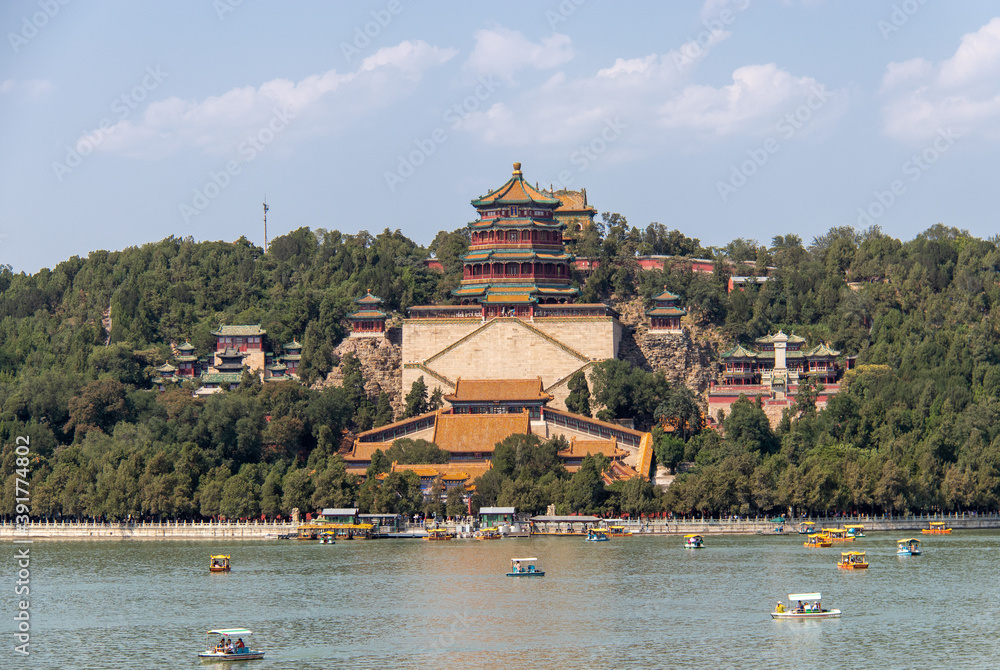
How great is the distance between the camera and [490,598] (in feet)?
180

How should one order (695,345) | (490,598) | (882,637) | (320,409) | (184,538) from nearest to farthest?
(882,637) < (490,598) < (184,538) < (320,409) < (695,345)

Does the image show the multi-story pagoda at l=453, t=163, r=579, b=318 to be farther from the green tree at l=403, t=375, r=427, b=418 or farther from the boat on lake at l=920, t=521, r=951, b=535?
the boat on lake at l=920, t=521, r=951, b=535

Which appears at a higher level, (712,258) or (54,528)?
(712,258)

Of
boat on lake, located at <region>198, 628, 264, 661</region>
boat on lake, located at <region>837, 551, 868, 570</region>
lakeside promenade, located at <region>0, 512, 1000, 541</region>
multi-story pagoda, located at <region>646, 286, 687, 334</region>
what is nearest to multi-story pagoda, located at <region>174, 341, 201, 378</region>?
lakeside promenade, located at <region>0, 512, 1000, 541</region>

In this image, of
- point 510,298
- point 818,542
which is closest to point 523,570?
point 818,542

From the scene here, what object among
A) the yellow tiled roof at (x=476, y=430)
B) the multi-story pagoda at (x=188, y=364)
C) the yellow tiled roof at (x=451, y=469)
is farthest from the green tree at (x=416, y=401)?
the multi-story pagoda at (x=188, y=364)

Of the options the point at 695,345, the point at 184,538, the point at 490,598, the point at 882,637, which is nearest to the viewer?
the point at 882,637

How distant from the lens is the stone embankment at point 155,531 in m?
79.8

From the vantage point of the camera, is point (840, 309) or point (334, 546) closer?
point (334, 546)

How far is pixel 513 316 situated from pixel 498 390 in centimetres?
568

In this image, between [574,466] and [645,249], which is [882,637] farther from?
[645,249]

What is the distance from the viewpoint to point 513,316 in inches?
3654

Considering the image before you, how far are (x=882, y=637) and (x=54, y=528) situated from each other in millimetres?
46962

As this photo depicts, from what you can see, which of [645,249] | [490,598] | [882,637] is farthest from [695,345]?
[882,637]
